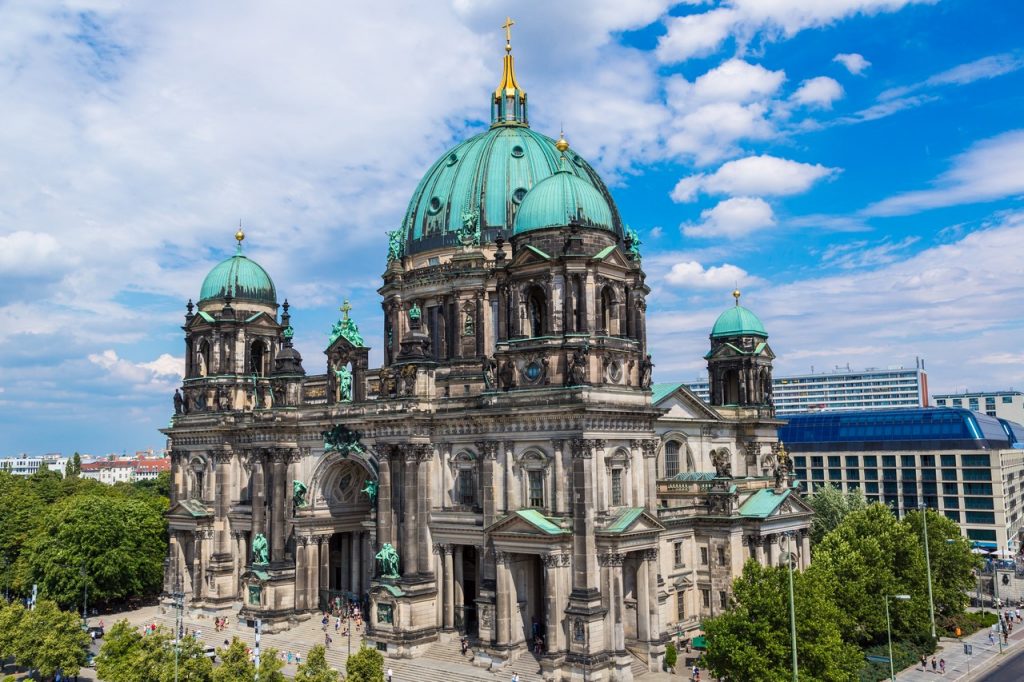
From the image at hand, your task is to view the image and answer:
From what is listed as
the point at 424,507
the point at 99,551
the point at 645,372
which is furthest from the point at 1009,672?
the point at 99,551

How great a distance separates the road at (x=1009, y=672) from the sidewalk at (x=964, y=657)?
0.71 meters

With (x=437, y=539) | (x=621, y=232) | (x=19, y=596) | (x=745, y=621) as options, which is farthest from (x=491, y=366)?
(x=19, y=596)

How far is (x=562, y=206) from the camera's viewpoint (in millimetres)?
62281

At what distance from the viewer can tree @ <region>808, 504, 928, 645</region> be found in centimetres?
6425

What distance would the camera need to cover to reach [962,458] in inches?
4970

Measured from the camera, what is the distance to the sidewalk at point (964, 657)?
61.7 m

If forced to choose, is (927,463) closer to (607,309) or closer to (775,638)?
(607,309)

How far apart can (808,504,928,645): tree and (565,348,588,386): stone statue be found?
64.6 feet

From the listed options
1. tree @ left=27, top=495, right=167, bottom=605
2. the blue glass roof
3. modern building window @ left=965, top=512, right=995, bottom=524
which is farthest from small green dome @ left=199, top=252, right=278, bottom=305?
modern building window @ left=965, top=512, right=995, bottom=524

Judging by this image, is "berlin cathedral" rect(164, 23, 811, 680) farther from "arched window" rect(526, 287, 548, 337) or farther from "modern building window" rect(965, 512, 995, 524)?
"modern building window" rect(965, 512, 995, 524)

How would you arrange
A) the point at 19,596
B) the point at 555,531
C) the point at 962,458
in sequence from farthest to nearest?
the point at 962,458 → the point at 19,596 → the point at 555,531

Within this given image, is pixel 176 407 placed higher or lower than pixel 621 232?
lower

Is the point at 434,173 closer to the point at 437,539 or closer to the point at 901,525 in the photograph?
the point at 437,539

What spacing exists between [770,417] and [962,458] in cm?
5612
